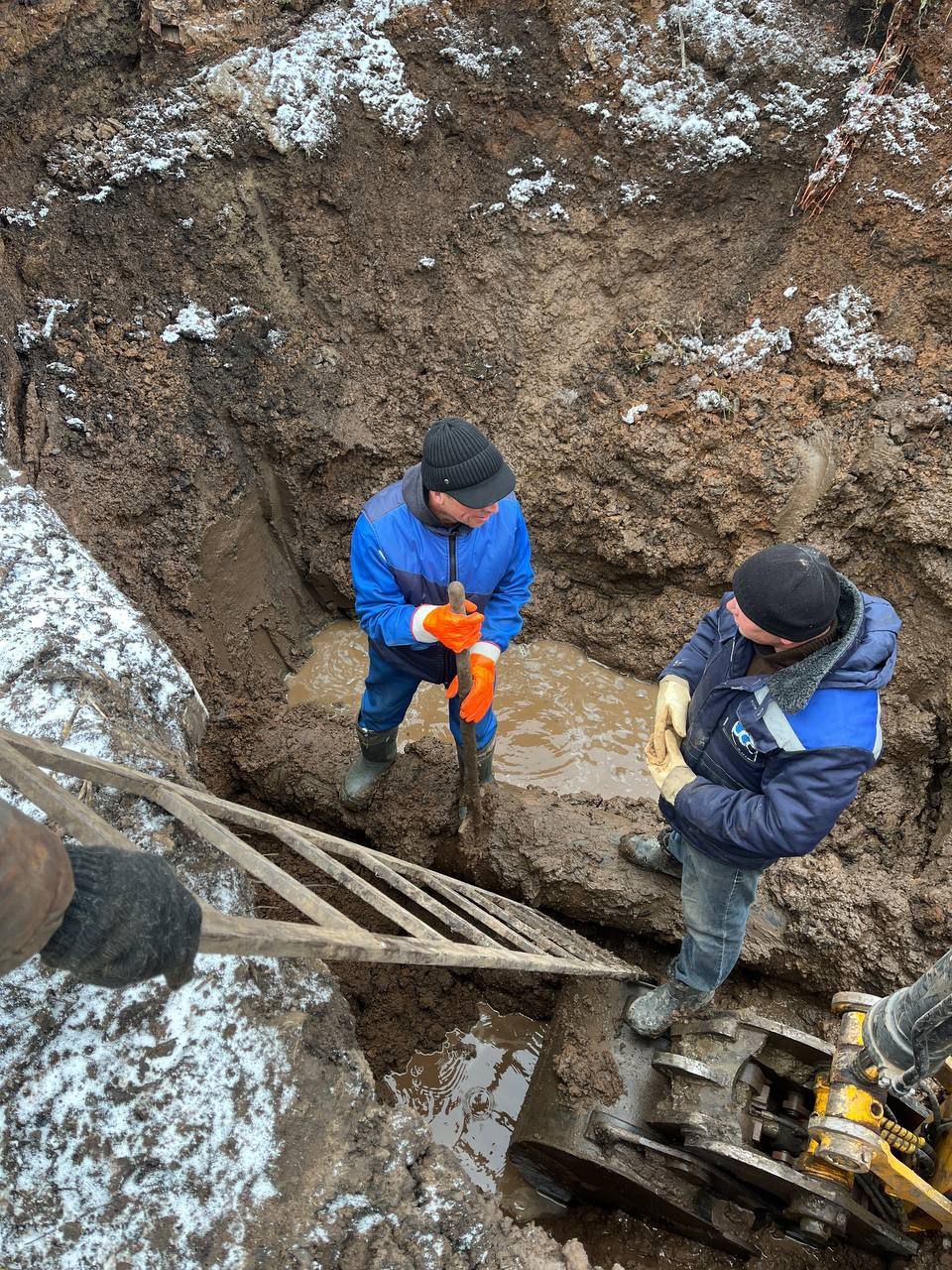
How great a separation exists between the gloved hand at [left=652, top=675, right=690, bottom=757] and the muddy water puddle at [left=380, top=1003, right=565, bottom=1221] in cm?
155

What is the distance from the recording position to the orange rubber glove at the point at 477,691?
2.96 meters

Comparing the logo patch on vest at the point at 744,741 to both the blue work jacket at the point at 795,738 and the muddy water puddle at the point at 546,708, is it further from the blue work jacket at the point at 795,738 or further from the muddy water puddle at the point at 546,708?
the muddy water puddle at the point at 546,708

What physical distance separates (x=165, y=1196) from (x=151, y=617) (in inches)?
101

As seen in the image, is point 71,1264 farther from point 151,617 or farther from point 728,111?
point 728,111

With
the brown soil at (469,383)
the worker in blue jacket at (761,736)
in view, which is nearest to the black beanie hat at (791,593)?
the worker in blue jacket at (761,736)

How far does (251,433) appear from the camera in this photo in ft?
14.1

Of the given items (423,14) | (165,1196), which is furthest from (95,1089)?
(423,14)

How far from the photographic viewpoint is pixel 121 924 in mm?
1415

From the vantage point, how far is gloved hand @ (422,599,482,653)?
2.72 metres

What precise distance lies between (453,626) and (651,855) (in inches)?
50.0

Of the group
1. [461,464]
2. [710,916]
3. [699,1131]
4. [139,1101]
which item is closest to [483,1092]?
[699,1131]

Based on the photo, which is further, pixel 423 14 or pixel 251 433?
pixel 251 433

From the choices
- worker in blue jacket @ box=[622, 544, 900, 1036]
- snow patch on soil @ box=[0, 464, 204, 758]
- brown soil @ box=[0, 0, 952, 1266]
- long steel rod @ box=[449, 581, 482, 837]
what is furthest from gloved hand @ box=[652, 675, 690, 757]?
snow patch on soil @ box=[0, 464, 204, 758]

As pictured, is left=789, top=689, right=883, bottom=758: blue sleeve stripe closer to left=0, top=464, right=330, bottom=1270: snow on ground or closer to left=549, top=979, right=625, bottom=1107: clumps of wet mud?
left=549, top=979, right=625, bottom=1107: clumps of wet mud
